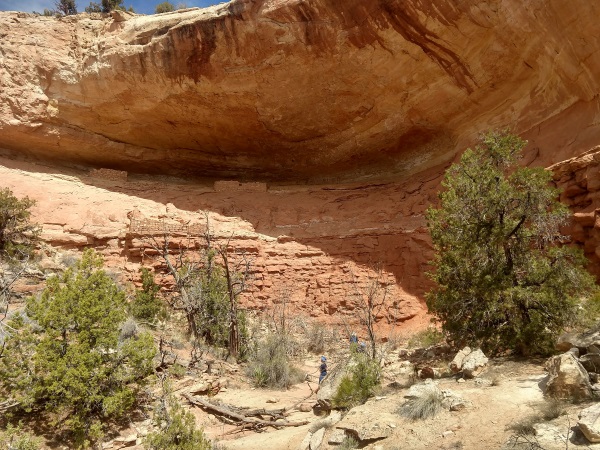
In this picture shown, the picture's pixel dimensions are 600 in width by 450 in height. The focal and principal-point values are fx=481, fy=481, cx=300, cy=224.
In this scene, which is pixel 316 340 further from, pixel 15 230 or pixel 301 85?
pixel 15 230

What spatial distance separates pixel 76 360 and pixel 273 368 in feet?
12.7

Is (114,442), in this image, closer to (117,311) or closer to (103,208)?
(117,311)

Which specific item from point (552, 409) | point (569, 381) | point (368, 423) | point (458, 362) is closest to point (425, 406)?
point (368, 423)

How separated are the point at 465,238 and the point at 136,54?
1045 centimetres

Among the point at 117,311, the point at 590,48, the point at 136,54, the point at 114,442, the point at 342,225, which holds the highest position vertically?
the point at 136,54

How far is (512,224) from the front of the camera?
692 centimetres

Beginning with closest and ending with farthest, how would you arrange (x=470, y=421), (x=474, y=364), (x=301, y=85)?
1. (x=470, y=421)
2. (x=474, y=364)
3. (x=301, y=85)

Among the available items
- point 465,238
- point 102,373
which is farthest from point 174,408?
point 465,238

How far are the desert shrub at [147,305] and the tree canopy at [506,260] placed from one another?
6.49 m

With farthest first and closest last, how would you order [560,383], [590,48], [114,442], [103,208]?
[103,208], [590,48], [114,442], [560,383]

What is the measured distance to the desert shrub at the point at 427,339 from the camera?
834 centimetres

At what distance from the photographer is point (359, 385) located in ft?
20.8

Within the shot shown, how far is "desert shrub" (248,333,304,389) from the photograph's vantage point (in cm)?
880

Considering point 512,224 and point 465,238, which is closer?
point 512,224
